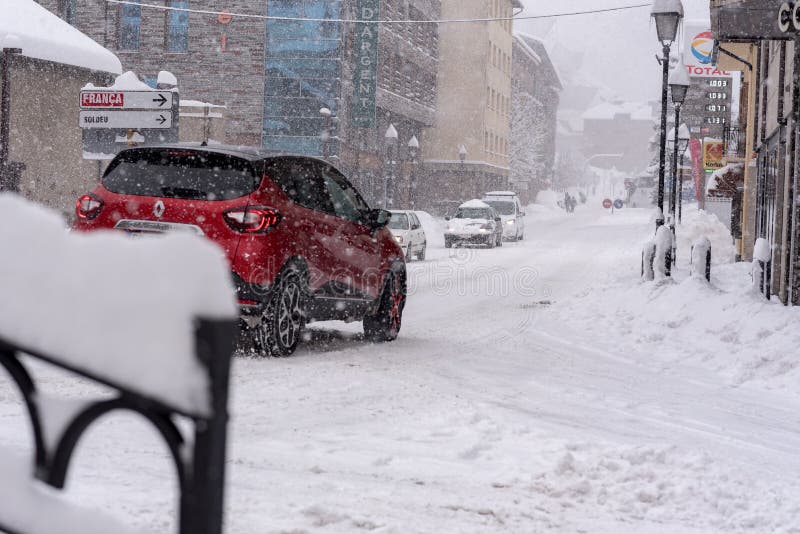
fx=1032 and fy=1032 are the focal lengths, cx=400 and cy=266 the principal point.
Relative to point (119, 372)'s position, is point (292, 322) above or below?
below

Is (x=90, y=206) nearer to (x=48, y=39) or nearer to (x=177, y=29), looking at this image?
(x=48, y=39)

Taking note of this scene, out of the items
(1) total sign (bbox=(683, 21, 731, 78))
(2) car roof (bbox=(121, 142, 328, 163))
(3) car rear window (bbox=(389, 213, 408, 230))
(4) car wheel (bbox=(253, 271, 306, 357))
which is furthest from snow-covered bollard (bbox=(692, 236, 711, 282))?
(1) total sign (bbox=(683, 21, 731, 78))

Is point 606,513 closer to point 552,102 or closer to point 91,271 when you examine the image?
point 91,271

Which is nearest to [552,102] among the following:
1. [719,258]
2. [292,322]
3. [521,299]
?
[719,258]

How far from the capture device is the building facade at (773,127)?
14500 millimetres

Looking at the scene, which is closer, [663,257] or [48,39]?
[663,257]

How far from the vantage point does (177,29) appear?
44875 millimetres

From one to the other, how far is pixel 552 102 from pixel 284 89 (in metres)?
77.2

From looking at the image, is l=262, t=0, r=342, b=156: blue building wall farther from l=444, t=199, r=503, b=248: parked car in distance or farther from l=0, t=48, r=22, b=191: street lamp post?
l=0, t=48, r=22, b=191: street lamp post

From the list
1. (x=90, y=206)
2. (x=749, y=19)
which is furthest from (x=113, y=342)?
(x=749, y=19)

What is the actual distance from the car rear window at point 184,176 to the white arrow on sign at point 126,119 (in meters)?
6.34

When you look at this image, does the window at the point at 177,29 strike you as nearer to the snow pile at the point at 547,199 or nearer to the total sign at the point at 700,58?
the total sign at the point at 700,58

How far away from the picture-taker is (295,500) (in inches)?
181

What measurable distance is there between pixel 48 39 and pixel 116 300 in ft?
91.7
